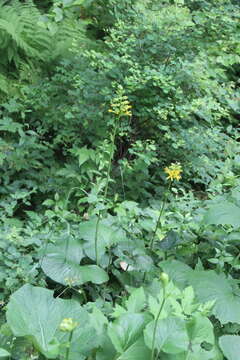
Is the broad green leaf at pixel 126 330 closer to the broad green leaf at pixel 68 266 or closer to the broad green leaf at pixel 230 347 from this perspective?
the broad green leaf at pixel 230 347

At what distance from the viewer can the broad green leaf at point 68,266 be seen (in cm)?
174

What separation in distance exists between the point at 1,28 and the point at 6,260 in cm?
251

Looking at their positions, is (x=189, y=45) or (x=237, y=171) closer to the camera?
(x=237, y=171)

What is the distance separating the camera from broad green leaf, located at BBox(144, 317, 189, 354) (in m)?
1.23

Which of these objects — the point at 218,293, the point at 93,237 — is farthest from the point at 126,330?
the point at 93,237

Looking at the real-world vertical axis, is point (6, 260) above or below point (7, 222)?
above

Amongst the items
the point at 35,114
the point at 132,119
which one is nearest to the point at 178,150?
the point at 132,119

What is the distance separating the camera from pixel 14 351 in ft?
4.32

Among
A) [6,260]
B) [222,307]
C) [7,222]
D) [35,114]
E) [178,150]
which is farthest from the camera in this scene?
[35,114]

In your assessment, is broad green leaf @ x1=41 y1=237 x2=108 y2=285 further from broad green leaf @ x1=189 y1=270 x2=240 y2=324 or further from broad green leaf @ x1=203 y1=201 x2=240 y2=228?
broad green leaf @ x1=203 y1=201 x2=240 y2=228

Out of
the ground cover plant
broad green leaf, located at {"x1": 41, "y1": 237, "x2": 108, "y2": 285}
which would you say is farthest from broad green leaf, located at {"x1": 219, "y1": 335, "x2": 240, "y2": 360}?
broad green leaf, located at {"x1": 41, "y1": 237, "x2": 108, "y2": 285}

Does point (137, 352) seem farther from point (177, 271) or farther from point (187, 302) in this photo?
point (177, 271)

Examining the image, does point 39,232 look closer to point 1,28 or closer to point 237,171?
point 237,171

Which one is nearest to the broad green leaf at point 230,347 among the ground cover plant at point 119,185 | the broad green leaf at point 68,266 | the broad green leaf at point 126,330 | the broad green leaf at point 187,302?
the ground cover plant at point 119,185
